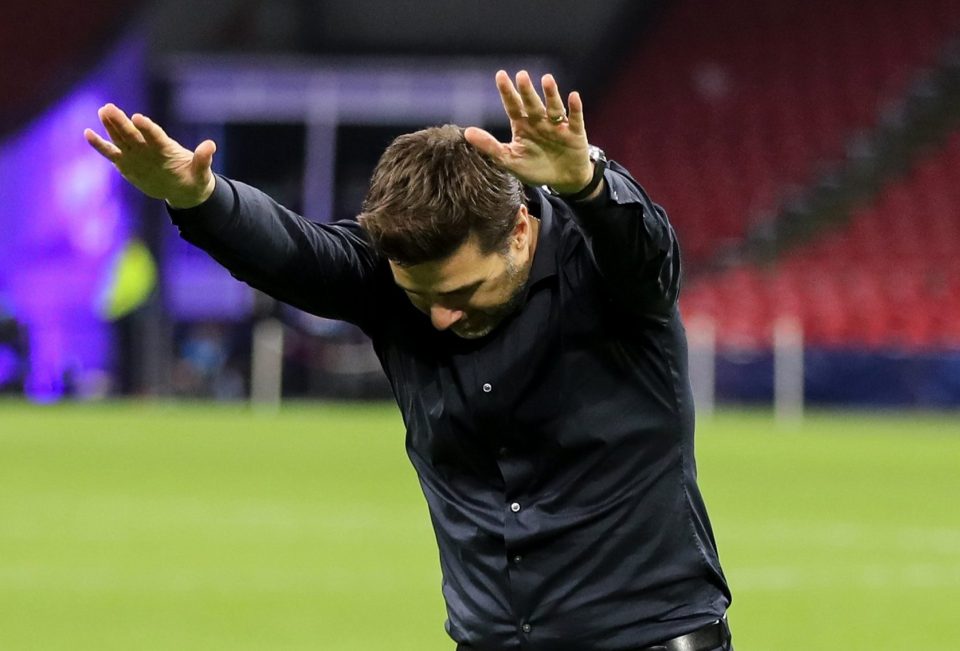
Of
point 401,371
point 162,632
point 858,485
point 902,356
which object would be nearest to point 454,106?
point 902,356

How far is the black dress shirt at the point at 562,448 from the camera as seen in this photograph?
362cm

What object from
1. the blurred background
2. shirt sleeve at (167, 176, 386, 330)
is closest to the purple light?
the blurred background

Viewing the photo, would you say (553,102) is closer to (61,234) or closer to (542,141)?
(542,141)

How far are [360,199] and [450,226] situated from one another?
23697 millimetres

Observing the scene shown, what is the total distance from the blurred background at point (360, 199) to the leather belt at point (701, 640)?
8896 millimetres

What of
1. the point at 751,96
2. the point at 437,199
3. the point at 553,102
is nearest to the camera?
the point at 553,102

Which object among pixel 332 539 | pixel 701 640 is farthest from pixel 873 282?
pixel 701 640

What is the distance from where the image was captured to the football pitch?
8281mm

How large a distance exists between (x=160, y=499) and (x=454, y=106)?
14942 millimetres

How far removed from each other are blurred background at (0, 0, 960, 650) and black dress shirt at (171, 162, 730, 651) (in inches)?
352

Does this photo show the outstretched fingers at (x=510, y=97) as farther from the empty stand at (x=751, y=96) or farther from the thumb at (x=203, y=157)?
the empty stand at (x=751, y=96)

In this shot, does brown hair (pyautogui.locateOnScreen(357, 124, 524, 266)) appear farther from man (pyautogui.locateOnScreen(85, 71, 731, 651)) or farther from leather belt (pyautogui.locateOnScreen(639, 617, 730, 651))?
leather belt (pyautogui.locateOnScreen(639, 617, 730, 651))

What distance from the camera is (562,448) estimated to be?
3.64 meters

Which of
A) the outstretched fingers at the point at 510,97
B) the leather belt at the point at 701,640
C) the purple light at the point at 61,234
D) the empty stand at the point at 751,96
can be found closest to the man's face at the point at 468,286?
the outstretched fingers at the point at 510,97
